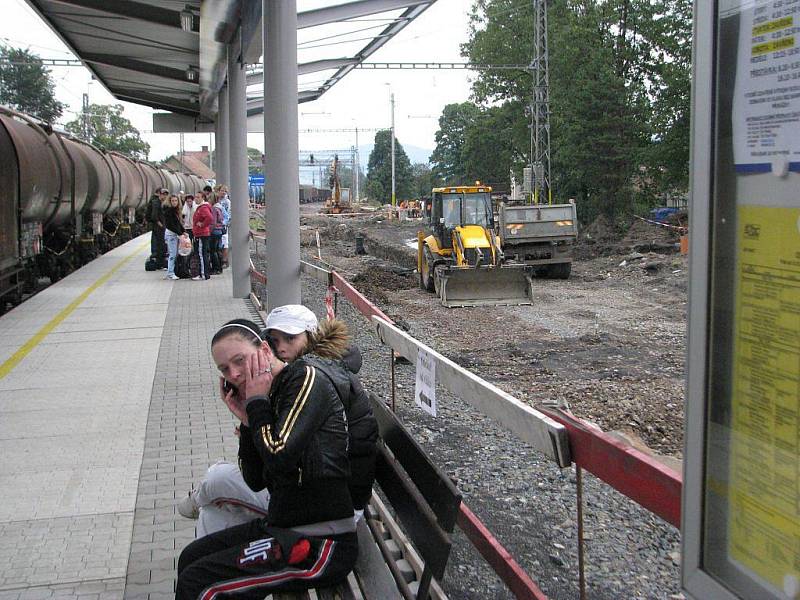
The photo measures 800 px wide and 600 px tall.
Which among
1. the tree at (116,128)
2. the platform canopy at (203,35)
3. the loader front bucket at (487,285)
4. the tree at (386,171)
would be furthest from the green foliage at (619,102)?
the tree at (386,171)

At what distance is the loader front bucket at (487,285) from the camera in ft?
62.5

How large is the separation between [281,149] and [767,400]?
8.05 meters

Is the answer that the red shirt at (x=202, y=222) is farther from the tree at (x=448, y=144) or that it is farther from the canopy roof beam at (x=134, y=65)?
the tree at (x=448, y=144)

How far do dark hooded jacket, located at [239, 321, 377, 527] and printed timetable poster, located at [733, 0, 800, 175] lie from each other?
1941 millimetres

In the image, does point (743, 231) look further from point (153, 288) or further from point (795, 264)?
point (153, 288)

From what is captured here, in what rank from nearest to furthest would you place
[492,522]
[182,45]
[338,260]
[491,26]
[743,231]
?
1. [743,231]
2. [492,522]
3. [182,45]
4. [338,260]
5. [491,26]

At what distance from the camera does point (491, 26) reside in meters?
60.0

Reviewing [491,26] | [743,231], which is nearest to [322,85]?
[743,231]

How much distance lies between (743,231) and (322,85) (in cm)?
1954

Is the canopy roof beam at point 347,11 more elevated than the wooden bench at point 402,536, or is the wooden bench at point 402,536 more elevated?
the canopy roof beam at point 347,11

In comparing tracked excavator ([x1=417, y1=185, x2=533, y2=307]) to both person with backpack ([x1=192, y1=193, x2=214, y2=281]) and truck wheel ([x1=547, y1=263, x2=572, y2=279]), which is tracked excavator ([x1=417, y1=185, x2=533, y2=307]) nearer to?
truck wheel ([x1=547, y1=263, x2=572, y2=279])

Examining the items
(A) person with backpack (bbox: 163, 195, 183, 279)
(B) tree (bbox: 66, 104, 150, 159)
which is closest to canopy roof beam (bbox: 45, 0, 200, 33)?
(A) person with backpack (bbox: 163, 195, 183, 279)

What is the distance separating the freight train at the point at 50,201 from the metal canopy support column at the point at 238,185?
3328 millimetres

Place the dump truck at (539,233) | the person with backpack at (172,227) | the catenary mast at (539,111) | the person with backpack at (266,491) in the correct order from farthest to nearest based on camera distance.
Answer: the catenary mast at (539,111)
the dump truck at (539,233)
the person with backpack at (172,227)
the person with backpack at (266,491)
